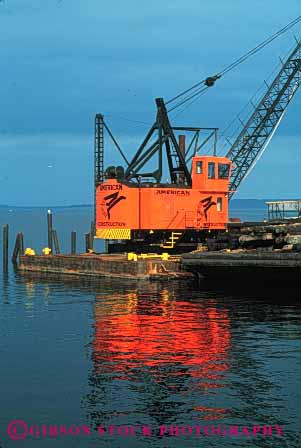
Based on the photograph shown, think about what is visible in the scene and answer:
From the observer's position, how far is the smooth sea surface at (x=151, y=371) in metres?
17.6

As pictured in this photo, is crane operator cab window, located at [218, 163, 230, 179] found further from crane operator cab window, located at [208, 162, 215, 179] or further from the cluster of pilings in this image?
the cluster of pilings

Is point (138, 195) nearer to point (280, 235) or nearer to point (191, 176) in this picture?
point (191, 176)

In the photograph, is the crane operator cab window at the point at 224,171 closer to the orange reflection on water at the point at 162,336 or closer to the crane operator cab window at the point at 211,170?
the crane operator cab window at the point at 211,170

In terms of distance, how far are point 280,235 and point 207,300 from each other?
8466 millimetres

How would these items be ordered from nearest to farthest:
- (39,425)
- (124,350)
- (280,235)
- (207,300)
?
(39,425), (124,350), (207,300), (280,235)

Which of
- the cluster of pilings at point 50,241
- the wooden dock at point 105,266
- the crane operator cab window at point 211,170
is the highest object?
the crane operator cab window at point 211,170

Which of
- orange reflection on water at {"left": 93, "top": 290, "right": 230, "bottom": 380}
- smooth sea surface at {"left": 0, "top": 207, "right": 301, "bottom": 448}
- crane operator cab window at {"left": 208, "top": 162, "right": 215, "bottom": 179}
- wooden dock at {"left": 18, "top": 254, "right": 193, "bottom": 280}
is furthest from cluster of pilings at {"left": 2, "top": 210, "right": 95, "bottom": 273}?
orange reflection on water at {"left": 93, "top": 290, "right": 230, "bottom": 380}

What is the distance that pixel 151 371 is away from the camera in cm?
2281

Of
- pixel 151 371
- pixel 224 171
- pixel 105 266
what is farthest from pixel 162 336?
pixel 224 171

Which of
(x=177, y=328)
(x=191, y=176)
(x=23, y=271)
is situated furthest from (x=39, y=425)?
(x=23, y=271)

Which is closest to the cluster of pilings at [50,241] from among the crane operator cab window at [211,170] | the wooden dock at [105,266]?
the wooden dock at [105,266]

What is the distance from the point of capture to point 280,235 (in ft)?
148

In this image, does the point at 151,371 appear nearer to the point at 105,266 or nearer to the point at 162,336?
the point at 162,336

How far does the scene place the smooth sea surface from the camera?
17.6m
